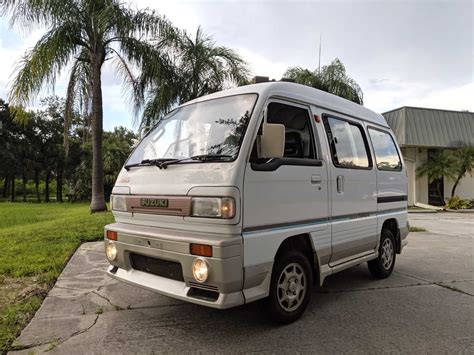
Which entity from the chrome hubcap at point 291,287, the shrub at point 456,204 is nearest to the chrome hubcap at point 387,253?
the chrome hubcap at point 291,287

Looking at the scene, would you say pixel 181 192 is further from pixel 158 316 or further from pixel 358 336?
pixel 358 336

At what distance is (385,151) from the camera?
18.8ft

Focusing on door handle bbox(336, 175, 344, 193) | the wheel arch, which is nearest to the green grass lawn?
the wheel arch

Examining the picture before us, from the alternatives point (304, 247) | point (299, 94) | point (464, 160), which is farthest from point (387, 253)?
point (464, 160)

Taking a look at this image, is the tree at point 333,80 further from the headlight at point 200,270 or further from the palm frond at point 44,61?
the headlight at point 200,270

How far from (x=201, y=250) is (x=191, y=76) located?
11.3m

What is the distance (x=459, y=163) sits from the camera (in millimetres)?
21312

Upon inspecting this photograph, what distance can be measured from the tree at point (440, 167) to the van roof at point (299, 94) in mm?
18344

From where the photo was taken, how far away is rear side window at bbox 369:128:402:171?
17.8 ft

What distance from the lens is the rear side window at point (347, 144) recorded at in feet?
14.5

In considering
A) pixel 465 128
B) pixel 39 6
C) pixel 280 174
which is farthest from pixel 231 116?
pixel 465 128

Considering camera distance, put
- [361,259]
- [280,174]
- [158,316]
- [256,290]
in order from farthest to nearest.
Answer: [361,259] < [158,316] < [280,174] < [256,290]

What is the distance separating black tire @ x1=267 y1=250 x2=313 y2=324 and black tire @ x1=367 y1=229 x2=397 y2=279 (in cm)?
190

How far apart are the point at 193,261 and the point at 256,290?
0.61 metres
